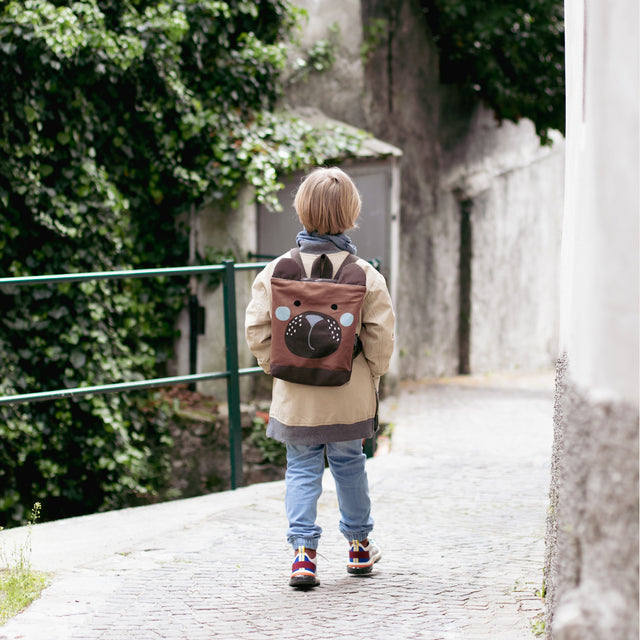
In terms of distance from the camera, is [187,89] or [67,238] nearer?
[67,238]

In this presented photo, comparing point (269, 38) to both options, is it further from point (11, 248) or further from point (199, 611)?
point (199, 611)

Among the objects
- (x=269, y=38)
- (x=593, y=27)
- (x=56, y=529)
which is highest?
(x=269, y=38)

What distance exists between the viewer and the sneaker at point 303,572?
9.25ft

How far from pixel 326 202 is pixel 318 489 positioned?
3.19 ft

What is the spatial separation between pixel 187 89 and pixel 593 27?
552cm

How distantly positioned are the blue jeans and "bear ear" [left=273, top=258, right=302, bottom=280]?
0.58 metres

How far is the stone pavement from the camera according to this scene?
2510mm

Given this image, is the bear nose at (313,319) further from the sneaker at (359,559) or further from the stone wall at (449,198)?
the stone wall at (449,198)

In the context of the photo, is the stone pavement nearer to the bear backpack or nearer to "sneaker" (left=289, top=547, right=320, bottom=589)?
"sneaker" (left=289, top=547, right=320, bottom=589)

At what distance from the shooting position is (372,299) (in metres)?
2.84

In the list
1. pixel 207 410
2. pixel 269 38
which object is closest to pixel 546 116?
pixel 269 38

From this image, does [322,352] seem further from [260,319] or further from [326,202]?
[326,202]

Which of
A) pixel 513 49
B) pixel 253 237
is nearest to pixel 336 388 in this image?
pixel 253 237

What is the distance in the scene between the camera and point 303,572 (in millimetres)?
2822
